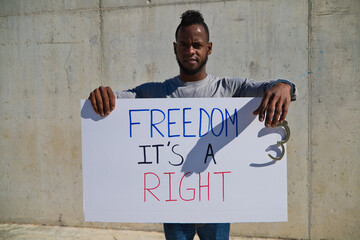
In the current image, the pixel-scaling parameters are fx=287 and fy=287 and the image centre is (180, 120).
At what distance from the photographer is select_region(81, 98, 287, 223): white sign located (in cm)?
150

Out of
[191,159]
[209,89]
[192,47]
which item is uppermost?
[192,47]

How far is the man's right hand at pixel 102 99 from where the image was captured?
4.85ft

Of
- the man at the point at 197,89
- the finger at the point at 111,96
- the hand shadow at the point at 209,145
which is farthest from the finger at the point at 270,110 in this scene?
the finger at the point at 111,96

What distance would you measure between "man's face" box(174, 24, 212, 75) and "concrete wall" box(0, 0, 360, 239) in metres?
1.41

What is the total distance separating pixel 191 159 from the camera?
1.51 m

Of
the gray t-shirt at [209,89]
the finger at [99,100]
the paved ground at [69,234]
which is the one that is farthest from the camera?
the paved ground at [69,234]

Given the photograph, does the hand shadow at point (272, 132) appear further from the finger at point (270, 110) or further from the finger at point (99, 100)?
the finger at point (99, 100)

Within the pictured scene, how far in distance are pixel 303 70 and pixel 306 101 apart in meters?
0.31

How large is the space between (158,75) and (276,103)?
186 cm

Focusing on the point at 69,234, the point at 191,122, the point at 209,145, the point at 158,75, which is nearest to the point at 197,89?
the point at 191,122

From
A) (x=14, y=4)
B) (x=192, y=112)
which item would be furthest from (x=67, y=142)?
(x=192, y=112)

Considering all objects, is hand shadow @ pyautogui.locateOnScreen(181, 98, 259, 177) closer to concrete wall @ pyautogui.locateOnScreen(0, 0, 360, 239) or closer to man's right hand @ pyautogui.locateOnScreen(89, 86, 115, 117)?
man's right hand @ pyautogui.locateOnScreen(89, 86, 115, 117)

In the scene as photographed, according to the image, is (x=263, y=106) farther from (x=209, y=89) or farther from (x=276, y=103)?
(x=209, y=89)

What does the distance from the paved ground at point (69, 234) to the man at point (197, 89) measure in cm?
158
